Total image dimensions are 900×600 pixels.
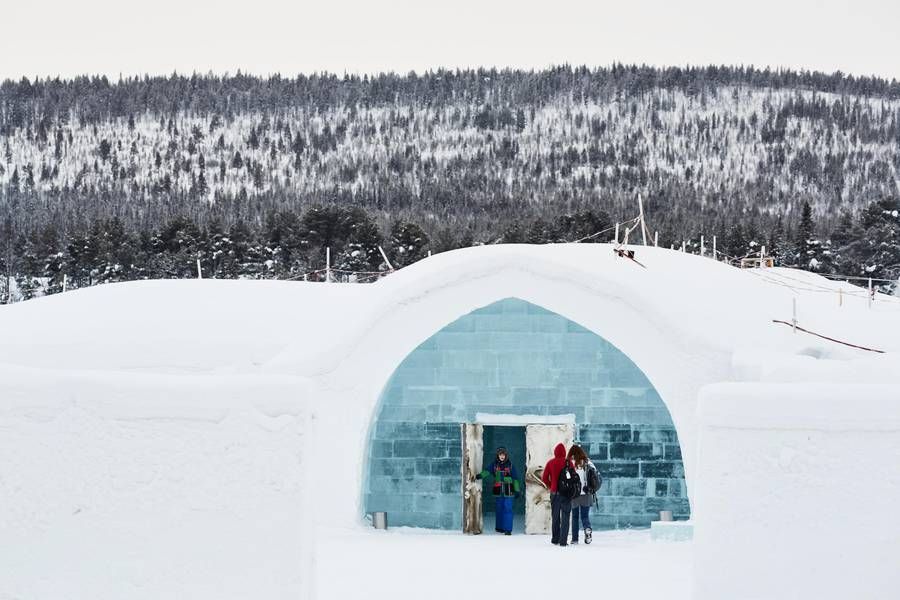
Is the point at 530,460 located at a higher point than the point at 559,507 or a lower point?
higher

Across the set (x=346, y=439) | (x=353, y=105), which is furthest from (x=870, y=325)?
(x=353, y=105)

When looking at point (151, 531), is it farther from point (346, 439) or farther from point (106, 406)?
point (346, 439)

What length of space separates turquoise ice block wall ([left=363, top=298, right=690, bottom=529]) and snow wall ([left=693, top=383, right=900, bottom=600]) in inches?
225

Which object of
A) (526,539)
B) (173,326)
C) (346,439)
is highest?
(173,326)

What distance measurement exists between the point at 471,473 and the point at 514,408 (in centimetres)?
84

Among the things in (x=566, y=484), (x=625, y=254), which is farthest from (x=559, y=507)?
(x=625, y=254)

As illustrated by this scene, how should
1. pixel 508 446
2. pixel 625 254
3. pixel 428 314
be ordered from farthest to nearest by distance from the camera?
pixel 508 446 < pixel 625 254 < pixel 428 314

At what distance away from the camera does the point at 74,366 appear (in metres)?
14.0

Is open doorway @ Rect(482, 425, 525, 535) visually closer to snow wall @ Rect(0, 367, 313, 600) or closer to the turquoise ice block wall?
the turquoise ice block wall

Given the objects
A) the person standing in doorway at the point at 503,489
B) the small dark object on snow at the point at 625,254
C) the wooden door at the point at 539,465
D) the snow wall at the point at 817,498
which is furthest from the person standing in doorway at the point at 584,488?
the snow wall at the point at 817,498

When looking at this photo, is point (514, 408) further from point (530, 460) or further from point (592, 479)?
point (592, 479)

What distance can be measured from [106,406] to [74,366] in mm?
6860

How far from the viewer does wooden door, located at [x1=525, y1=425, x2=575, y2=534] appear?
1333cm

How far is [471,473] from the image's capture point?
13.4m
